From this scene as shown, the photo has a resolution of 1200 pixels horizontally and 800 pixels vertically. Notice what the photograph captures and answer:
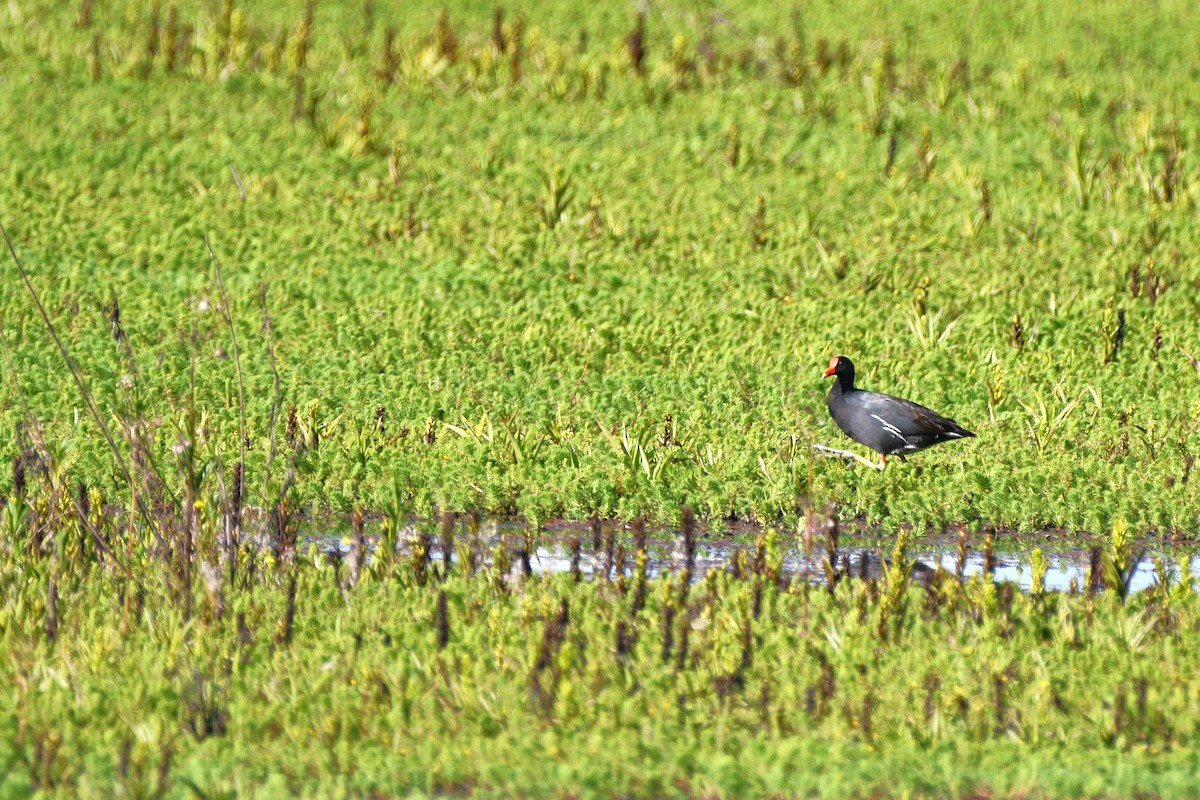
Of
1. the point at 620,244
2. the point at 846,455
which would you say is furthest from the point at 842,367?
the point at 620,244

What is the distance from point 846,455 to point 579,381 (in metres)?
1.82

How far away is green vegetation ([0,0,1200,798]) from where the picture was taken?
586 centimetres

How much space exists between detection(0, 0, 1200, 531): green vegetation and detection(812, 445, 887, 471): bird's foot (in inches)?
4.7

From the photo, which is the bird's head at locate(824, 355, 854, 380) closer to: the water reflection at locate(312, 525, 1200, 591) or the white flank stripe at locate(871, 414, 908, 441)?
the white flank stripe at locate(871, 414, 908, 441)

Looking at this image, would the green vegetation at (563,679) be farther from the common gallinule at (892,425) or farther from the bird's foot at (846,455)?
the bird's foot at (846,455)

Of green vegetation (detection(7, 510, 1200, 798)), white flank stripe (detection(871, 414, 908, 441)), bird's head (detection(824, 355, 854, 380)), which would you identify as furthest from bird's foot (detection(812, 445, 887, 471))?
green vegetation (detection(7, 510, 1200, 798))

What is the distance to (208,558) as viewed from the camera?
7207 mm

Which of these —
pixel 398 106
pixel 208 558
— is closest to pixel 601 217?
pixel 398 106

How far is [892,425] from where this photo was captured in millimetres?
9398

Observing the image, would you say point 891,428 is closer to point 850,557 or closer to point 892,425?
point 892,425

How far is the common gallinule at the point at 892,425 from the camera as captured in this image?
9.40 meters

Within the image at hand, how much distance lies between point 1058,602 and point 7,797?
3966mm

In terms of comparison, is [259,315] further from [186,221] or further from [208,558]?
[208,558]

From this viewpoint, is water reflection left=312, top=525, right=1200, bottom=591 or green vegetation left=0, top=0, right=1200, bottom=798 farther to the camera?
water reflection left=312, top=525, right=1200, bottom=591
